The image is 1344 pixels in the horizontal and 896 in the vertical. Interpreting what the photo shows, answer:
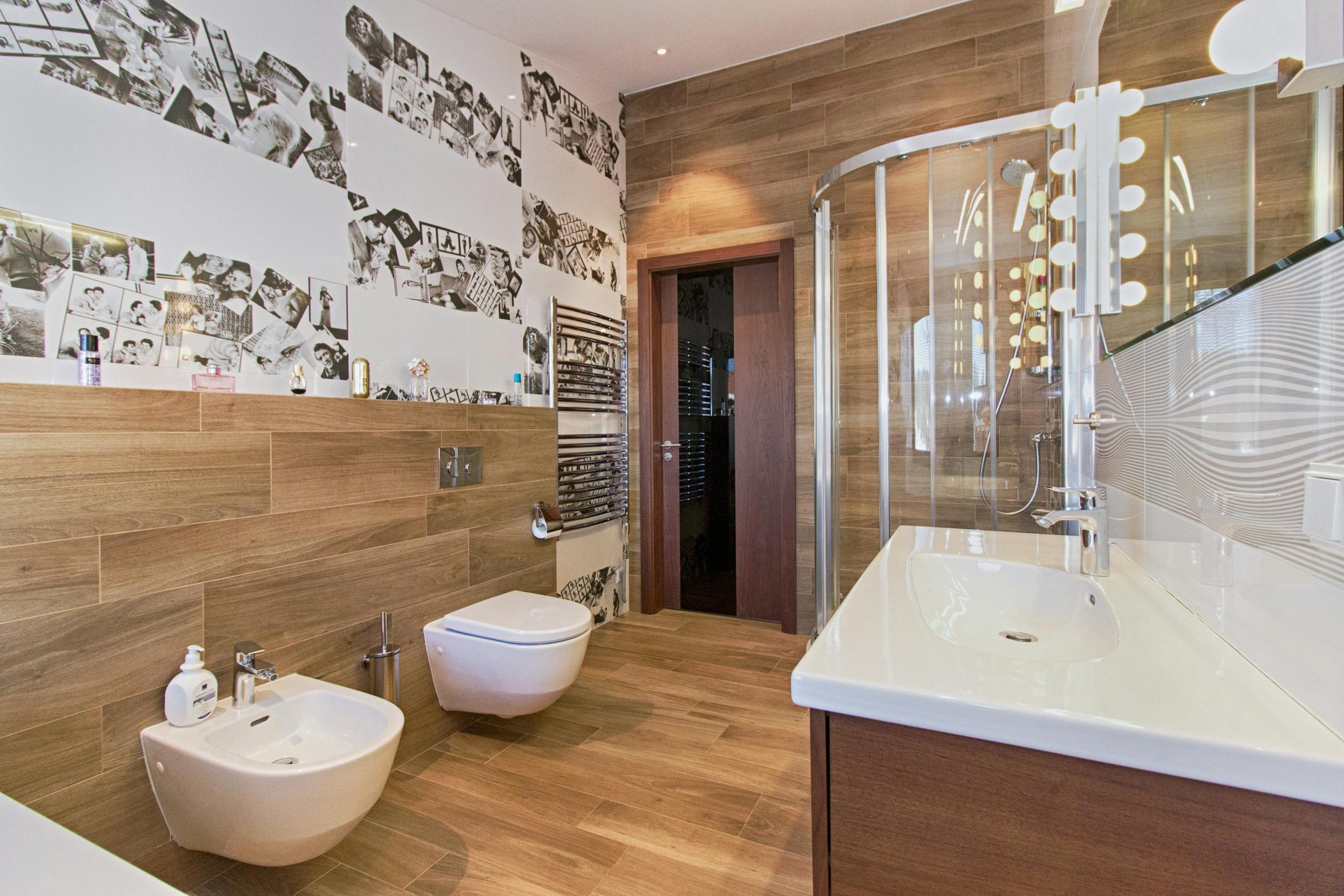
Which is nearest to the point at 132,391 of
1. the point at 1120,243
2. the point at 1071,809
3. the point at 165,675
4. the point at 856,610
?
the point at 165,675

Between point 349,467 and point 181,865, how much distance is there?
1072 mm

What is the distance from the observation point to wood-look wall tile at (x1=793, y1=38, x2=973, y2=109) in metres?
2.85

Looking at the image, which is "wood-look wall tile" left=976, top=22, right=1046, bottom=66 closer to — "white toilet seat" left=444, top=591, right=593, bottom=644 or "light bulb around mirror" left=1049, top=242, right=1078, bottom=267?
"light bulb around mirror" left=1049, top=242, right=1078, bottom=267

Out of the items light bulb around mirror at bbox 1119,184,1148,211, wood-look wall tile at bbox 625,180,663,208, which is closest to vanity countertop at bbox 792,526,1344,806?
light bulb around mirror at bbox 1119,184,1148,211

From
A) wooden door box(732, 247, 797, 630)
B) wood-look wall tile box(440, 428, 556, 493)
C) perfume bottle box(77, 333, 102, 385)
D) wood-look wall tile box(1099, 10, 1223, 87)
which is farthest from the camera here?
wooden door box(732, 247, 797, 630)

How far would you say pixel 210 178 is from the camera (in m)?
1.70

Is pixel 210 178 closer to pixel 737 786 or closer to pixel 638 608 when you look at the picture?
pixel 737 786

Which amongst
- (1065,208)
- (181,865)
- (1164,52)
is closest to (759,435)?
(1065,208)

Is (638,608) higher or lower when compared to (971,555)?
lower

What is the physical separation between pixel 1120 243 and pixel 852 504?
161 centimetres

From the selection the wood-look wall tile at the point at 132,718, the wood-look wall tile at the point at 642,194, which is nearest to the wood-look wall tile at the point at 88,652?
the wood-look wall tile at the point at 132,718

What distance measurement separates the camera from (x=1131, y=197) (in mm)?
1182

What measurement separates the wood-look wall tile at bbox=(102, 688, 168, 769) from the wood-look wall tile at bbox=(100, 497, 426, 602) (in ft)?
0.70

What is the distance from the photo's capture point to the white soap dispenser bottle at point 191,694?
59.2 inches
